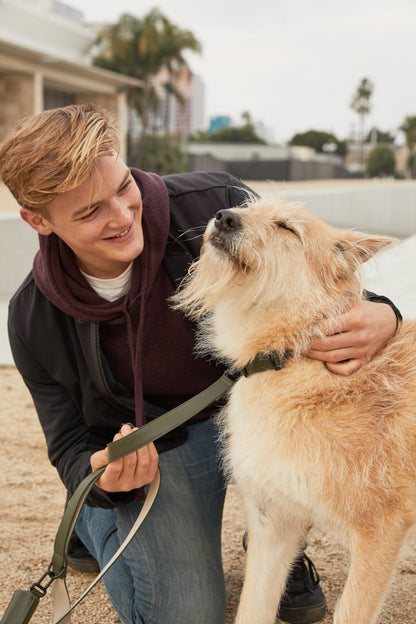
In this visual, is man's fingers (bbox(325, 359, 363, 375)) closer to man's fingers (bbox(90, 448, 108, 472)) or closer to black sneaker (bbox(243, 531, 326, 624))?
man's fingers (bbox(90, 448, 108, 472))

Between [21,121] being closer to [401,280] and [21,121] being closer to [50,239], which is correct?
[50,239]

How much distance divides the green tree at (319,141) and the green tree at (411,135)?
37.0 feet

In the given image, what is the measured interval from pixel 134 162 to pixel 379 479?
43591 mm

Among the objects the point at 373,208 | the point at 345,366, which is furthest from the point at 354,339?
the point at 373,208

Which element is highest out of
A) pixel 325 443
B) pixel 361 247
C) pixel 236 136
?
pixel 236 136

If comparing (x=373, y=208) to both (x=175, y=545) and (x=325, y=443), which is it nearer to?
(x=175, y=545)

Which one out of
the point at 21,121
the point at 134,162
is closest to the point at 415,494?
the point at 21,121

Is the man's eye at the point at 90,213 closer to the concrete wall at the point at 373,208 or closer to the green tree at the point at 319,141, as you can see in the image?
the concrete wall at the point at 373,208

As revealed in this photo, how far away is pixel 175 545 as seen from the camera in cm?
309

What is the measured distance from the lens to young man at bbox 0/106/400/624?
2.73m

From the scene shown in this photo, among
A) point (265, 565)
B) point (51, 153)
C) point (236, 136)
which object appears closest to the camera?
point (51, 153)

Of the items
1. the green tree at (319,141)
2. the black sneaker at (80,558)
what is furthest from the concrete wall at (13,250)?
the green tree at (319,141)

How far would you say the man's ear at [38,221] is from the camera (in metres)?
2.87

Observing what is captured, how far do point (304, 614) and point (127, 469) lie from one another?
3.98 ft
